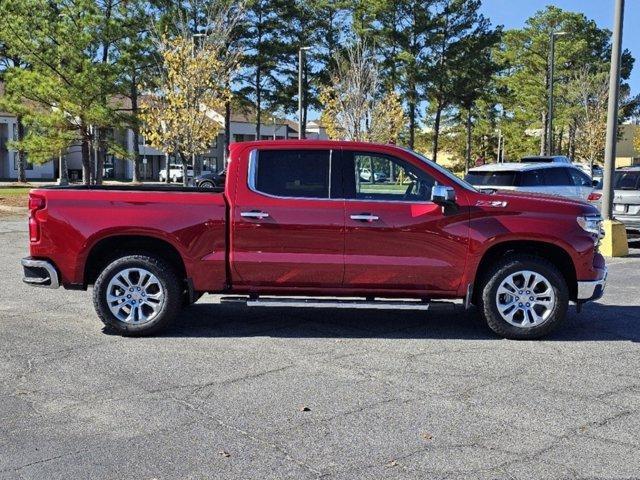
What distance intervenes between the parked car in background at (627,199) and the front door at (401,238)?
8.61 meters

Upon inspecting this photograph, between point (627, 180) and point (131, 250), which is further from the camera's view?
point (627, 180)

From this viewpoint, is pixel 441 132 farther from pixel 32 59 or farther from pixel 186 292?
pixel 186 292

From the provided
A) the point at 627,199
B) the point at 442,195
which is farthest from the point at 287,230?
the point at 627,199

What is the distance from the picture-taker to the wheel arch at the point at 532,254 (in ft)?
22.1

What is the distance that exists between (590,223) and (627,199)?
831 centimetres

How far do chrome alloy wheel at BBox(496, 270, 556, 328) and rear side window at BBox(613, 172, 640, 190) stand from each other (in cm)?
880

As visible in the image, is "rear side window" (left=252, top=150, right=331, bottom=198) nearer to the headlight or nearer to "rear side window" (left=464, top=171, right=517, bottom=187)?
the headlight

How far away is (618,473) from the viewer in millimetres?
3803

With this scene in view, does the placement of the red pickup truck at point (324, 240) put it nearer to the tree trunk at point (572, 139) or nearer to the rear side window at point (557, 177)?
the rear side window at point (557, 177)

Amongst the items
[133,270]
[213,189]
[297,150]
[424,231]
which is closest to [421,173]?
[424,231]

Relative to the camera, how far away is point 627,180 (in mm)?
14453

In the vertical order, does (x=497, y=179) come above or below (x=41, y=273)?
above

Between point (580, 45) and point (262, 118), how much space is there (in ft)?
74.1

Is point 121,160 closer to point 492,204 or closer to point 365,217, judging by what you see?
point 365,217
